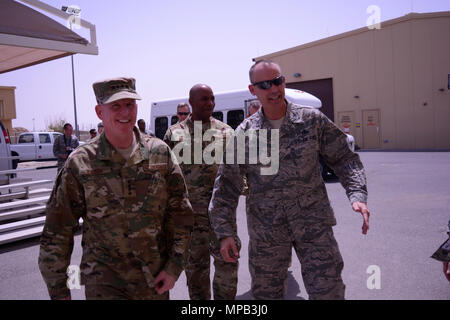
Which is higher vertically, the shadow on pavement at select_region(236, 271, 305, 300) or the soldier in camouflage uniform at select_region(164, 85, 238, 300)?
the soldier in camouflage uniform at select_region(164, 85, 238, 300)

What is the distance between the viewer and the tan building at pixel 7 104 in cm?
3438

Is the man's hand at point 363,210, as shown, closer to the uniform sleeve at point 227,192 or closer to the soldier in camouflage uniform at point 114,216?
the uniform sleeve at point 227,192

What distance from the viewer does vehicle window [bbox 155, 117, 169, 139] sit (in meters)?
16.1

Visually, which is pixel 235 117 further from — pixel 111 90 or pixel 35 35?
pixel 111 90

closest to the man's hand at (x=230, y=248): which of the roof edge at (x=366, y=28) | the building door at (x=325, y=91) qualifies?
the roof edge at (x=366, y=28)

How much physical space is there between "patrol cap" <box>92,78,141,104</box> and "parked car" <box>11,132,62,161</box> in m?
23.1

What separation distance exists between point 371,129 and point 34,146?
2063 cm

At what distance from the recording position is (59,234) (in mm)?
2031

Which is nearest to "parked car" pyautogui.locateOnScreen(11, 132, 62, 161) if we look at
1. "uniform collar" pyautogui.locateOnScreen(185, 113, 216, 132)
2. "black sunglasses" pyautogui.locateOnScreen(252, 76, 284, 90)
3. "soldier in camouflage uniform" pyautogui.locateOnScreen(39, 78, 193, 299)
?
"uniform collar" pyautogui.locateOnScreen(185, 113, 216, 132)

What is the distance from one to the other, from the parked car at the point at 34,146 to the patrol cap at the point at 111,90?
2313 cm

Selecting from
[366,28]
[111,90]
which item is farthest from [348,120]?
[111,90]

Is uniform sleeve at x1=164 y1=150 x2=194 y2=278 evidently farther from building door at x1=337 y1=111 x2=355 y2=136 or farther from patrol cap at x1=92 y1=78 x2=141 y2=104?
building door at x1=337 y1=111 x2=355 y2=136

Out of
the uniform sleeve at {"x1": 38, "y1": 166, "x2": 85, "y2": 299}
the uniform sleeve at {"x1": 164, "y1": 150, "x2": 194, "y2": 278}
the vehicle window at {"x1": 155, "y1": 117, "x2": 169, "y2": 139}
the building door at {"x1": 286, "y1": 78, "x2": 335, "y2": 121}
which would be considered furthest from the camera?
the building door at {"x1": 286, "y1": 78, "x2": 335, "y2": 121}

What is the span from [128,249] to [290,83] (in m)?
27.8
